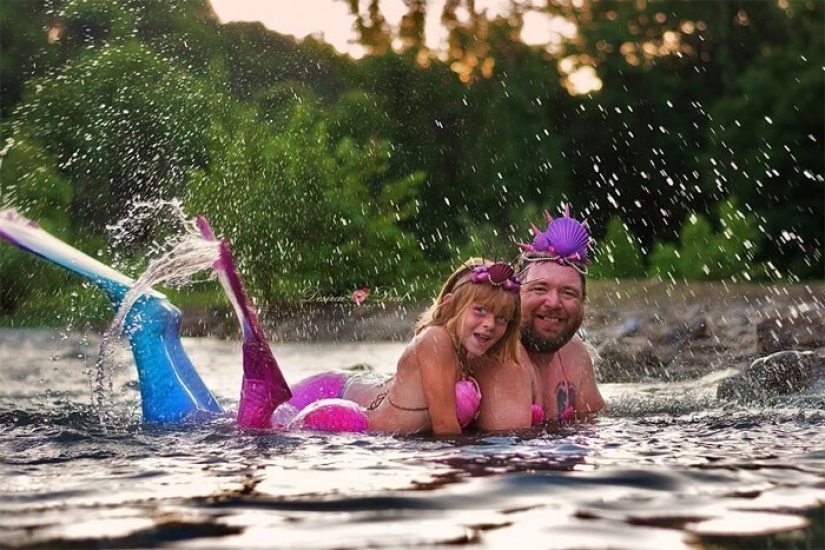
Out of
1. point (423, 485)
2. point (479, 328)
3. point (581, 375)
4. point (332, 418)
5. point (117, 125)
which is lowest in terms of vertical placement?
point (423, 485)

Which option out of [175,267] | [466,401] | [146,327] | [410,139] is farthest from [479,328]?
[410,139]

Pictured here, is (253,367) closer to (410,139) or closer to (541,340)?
(541,340)

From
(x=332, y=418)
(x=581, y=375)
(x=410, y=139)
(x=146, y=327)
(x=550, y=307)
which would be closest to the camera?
(x=332, y=418)

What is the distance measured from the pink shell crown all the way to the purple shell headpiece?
0.67 meters

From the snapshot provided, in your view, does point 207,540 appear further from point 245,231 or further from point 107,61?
point 107,61

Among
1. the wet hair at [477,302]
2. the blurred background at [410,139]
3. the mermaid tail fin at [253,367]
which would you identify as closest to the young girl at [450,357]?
the wet hair at [477,302]

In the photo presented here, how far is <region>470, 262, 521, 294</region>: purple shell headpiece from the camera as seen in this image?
5781mm

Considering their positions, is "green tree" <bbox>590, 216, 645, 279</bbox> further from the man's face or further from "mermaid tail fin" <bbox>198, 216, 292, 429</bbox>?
"mermaid tail fin" <bbox>198, 216, 292, 429</bbox>

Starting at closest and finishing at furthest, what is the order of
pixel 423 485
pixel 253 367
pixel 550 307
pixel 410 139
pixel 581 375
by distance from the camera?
pixel 423 485
pixel 253 367
pixel 550 307
pixel 581 375
pixel 410 139

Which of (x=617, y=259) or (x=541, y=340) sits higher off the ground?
(x=617, y=259)

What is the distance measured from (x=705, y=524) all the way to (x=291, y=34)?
95.2 feet

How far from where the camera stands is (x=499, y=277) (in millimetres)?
5785

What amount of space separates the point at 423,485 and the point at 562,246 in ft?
7.78

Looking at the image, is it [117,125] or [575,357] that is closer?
[575,357]
